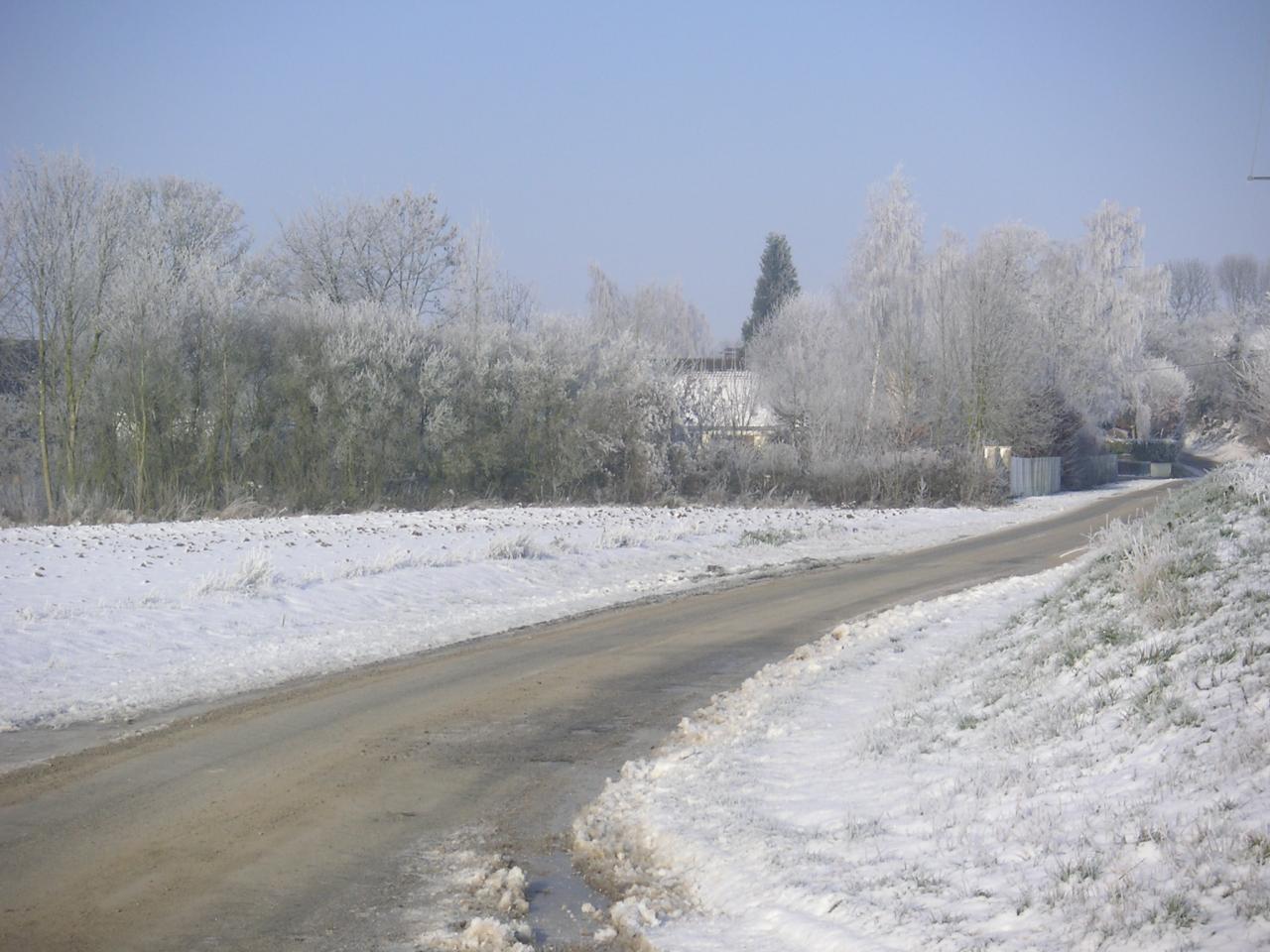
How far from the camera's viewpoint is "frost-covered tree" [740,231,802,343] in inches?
4008

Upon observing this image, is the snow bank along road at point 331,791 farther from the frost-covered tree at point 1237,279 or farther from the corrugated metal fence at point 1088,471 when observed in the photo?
the frost-covered tree at point 1237,279

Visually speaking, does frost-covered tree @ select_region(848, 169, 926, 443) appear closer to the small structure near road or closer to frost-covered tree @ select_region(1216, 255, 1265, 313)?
the small structure near road

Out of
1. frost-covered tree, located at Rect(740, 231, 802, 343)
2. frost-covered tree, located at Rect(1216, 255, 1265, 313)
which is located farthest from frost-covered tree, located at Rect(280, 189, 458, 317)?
frost-covered tree, located at Rect(1216, 255, 1265, 313)

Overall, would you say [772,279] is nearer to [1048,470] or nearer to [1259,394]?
[1048,470]

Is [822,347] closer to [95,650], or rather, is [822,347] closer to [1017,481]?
[1017,481]

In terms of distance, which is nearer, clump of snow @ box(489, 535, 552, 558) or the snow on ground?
the snow on ground

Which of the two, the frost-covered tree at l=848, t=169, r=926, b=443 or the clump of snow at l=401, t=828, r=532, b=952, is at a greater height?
the frost-covered tree at l=848, t=169, r=926, b=443

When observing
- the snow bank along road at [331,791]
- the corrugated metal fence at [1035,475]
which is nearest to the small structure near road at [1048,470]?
the corrugated metal fence at [1035,475]

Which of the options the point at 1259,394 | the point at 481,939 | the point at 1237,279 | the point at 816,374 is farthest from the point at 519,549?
the point at 1237,279

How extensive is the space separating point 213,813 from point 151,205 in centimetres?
4563

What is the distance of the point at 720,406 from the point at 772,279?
55266mm

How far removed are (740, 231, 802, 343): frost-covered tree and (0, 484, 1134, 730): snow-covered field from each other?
7070 centimetres

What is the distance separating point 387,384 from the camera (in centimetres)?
3888

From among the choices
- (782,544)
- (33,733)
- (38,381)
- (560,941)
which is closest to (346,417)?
(38,381)
